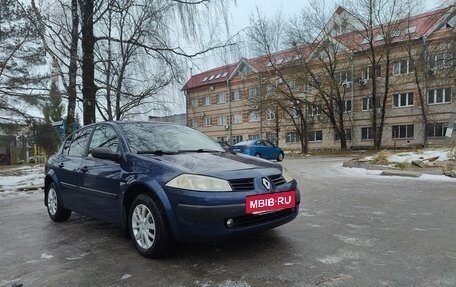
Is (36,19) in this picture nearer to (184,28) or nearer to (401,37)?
(184,28)

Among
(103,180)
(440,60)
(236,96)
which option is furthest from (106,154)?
(236,96)

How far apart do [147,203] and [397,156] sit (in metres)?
12.3

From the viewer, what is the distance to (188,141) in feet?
16.1

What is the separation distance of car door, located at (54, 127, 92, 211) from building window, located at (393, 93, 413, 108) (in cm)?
3448

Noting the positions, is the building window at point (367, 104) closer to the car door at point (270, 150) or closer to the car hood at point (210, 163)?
the car door at point (270, 150)

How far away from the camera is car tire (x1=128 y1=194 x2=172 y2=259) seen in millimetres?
3686

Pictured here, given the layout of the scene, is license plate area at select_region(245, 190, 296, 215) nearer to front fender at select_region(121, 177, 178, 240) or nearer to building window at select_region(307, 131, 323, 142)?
front fender at select_region(121, 177, 178, 240)

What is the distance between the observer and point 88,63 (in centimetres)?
1147

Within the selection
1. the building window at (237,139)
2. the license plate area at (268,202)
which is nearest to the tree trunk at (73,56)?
the license plate area at (268,202)

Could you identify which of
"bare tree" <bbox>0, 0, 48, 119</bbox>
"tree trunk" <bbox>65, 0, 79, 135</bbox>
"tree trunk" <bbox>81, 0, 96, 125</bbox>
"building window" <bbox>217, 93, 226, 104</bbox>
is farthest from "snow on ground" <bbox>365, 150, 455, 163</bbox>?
"building window" <bbox>217, 93, 226, 104</bbox>

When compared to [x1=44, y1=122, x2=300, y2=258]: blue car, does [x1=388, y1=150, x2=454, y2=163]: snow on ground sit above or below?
below

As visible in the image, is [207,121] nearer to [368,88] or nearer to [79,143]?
[368,88]

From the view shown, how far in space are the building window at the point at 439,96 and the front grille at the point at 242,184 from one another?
33489 millimetres

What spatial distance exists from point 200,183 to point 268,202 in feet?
2.39
